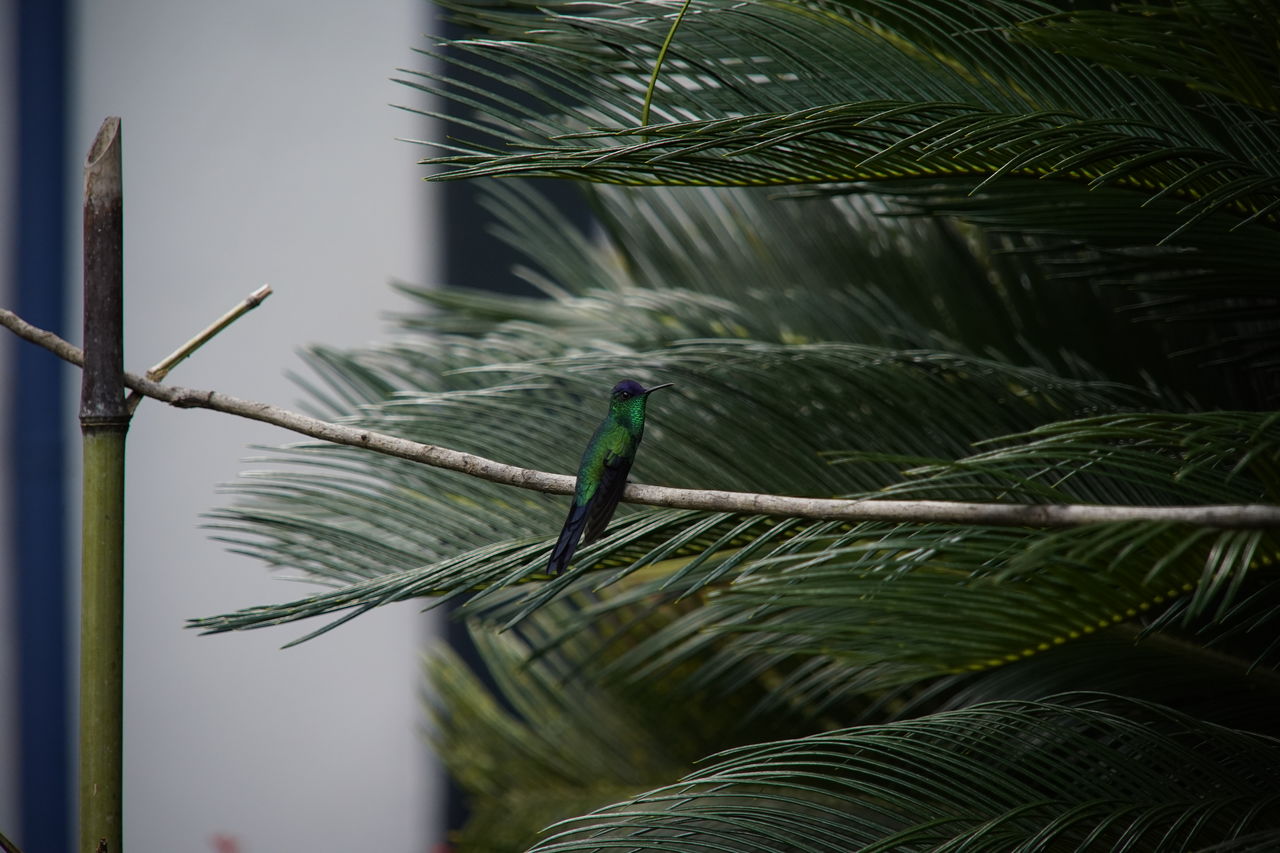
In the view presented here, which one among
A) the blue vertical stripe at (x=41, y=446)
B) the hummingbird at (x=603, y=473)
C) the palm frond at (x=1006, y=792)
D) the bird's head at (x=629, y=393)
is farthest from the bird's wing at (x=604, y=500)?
the blue vertical stripe at (x=41, y=446)

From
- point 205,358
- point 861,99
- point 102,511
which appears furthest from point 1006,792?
point 205,358

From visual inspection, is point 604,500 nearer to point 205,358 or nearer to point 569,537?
point 569,537

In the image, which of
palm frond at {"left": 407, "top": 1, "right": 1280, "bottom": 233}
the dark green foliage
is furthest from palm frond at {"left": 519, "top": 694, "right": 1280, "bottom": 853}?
palm frond at {"left": 407, "top": 1, "right": 1280, "bottom": 233}

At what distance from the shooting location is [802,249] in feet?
6.76

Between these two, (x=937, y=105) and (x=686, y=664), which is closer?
(x=937, y=105)

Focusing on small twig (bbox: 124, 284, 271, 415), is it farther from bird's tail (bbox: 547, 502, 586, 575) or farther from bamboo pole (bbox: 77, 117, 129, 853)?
bird's tail (bbox: 547, 502, 586, 575)

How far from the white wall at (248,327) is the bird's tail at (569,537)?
2.50 m

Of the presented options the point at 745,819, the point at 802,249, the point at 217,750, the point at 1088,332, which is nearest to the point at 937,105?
the point at 745,819

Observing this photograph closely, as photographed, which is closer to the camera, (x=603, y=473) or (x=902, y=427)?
(x=603, y=473)

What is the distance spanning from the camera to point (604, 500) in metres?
1.08

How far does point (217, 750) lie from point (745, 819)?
2.96 m

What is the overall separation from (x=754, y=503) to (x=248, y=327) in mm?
3127

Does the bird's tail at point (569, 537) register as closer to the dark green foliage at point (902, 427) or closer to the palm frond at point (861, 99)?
the dark green foliage at point (902, 427)

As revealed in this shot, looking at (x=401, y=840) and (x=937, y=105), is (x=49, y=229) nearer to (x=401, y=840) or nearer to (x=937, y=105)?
(x=401, y=840)
